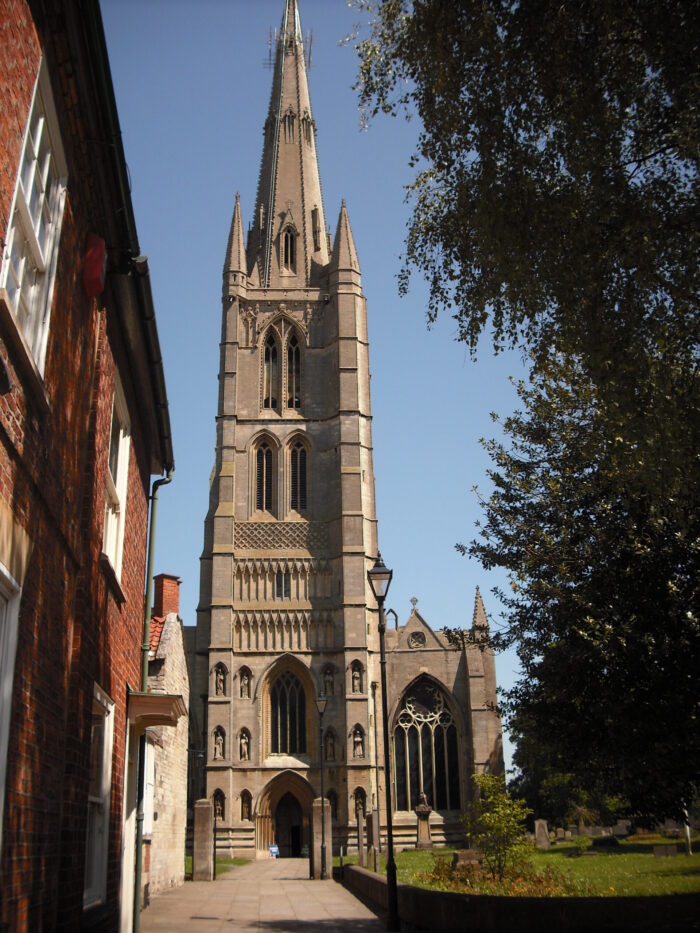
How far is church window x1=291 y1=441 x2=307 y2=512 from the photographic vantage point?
4888 cm

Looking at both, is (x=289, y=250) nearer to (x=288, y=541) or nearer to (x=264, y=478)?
(x=264, y=478)

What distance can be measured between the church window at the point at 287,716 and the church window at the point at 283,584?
3.74 m

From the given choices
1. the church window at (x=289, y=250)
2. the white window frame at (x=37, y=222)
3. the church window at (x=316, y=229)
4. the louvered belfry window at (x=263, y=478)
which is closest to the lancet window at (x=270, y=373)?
the louvered belfry window at (x=263, y=478)

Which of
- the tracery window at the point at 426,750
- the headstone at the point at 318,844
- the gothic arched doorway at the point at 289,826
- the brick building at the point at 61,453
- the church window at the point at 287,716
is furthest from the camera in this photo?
the tracery window at the point at 426,750

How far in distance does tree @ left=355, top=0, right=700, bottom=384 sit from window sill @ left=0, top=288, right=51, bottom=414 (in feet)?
15.1

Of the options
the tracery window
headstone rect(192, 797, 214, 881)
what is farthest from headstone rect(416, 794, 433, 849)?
headstone rect(192, 797, 214, 881)

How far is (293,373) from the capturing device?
51.9 meters

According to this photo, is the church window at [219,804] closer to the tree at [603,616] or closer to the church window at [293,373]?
the church window at [293,373]

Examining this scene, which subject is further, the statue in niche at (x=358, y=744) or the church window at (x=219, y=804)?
the statue in niche at (x=358, y=744)

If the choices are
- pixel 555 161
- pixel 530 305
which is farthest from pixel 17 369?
pixel 555 161

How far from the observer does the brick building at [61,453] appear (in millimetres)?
4785

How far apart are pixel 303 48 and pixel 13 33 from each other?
226 ft

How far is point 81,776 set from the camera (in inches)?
259

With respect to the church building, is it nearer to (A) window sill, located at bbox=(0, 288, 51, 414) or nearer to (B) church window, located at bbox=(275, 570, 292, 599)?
(B) church window, located at bbox=(275, 570, 292, 599)
